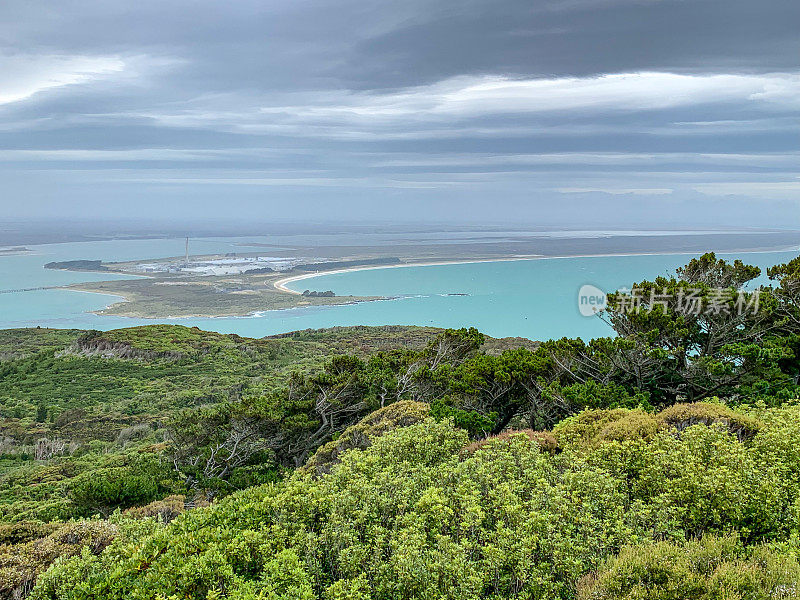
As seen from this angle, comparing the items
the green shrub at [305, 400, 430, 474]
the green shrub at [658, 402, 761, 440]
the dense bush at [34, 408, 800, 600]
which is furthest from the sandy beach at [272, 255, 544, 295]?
the dense bush at [34, 408, 800, 600]

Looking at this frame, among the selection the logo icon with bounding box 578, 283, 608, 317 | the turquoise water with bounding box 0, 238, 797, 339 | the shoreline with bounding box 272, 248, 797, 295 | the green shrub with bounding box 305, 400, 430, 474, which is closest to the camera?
the green shrub with bounding box 305, 400, 430, 474

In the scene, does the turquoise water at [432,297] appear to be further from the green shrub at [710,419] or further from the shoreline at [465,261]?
the green shrub at [710,419]

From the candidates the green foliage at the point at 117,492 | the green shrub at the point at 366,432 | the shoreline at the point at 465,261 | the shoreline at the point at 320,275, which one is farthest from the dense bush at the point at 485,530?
the shoreline at the point at 465,261

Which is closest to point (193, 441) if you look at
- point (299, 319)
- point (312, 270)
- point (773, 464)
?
point (773, 464)

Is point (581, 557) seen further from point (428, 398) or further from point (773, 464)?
point (428, 398)

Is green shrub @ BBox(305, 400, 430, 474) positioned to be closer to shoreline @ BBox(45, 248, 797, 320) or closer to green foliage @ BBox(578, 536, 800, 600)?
green foliage @ BBox(578, 536, 800, 600)

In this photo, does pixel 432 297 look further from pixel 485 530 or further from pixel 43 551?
pixel 485 530

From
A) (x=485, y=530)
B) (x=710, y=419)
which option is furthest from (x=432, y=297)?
(x=485, y=530)

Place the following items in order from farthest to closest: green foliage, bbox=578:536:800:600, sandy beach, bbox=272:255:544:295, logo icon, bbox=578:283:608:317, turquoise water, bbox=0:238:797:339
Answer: sandy beach, bbox=272:255:544:295 < turquoise water, bbox=0:238:797:339 < logo icon, bbox=578:283:608:317 < green foliage, bbox=578:536:800:600
